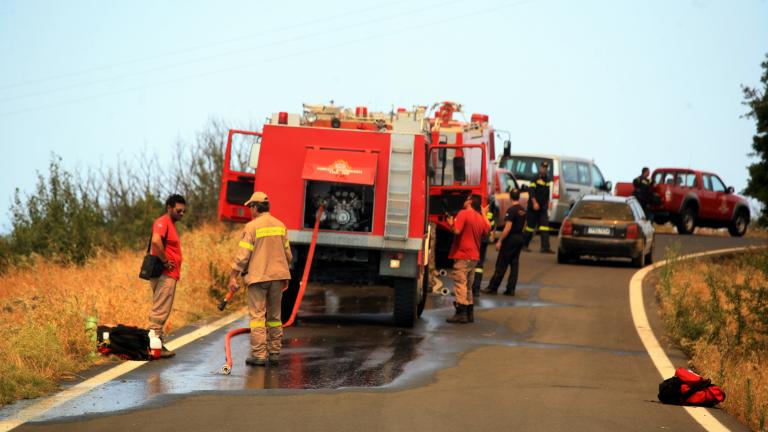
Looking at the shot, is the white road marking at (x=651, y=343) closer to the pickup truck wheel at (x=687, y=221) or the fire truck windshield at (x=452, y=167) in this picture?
the fire truck windshield at (x=452, y=167)

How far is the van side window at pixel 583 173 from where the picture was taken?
110 feet

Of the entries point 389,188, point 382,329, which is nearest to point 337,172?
point 389,188

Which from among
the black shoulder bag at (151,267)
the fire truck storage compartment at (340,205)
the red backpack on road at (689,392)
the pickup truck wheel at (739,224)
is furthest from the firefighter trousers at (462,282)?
the pickup truck wheel at (739,224)

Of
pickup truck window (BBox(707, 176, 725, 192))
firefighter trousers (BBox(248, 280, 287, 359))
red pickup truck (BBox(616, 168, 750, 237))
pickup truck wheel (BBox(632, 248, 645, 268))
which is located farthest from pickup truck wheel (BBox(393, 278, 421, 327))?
pickup truck window (BBox(707, 176, 725, 192))

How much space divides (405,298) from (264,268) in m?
3.65

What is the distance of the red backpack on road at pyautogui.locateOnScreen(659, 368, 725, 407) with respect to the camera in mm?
10594

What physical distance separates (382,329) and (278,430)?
23.5ft

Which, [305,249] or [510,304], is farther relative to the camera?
[510,304]

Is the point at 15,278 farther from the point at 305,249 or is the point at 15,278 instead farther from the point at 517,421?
the point at 517,421

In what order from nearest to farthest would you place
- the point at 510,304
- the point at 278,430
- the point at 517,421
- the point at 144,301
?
the point at 278,430 < the point at 517,421 < the point at 144,301 < the point at 510,304

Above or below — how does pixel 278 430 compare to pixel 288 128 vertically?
below

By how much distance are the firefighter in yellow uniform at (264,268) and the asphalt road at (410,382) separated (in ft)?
1.50

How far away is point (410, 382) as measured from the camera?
1112 cm

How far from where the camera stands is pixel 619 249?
25969 mm
